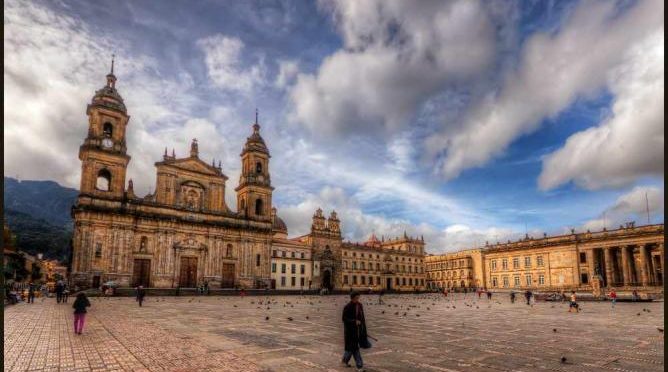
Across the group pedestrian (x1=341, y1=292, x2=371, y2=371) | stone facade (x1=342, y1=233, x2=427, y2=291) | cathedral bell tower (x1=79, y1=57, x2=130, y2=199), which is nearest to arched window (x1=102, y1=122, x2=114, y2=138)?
cathedral bell tower (x1=79, y1=57, x2=130, y2=199)

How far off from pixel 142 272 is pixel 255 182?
19721mm

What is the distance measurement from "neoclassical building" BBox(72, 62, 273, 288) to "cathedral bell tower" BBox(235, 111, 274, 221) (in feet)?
0.49

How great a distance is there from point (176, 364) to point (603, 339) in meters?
12.5

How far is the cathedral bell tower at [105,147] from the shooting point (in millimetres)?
45969

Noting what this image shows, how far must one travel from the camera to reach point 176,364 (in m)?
8.71

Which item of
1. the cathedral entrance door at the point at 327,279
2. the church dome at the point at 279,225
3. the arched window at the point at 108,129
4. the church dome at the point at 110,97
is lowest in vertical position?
the cathedral entrance door at the point at 327,279

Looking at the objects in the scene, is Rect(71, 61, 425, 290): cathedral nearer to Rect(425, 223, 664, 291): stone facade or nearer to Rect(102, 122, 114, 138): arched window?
Rect(102, 122, 114, 138): arched window

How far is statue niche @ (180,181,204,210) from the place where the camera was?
5406 centimetres

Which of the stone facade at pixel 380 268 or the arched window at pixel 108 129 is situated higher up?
the arched window at pixel 108 129

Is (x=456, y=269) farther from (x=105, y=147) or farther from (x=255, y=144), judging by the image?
(x=105, y=147)

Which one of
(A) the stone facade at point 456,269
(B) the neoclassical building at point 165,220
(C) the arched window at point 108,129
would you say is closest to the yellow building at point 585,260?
(A) the stone facade at point 456,269

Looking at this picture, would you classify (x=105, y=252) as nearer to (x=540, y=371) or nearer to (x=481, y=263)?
(x=540, y=371)

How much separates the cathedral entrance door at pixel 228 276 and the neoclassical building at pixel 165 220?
5.2 inches

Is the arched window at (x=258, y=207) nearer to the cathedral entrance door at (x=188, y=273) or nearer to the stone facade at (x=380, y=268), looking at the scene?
the cathedral entrance door at (x=188, y=273)
